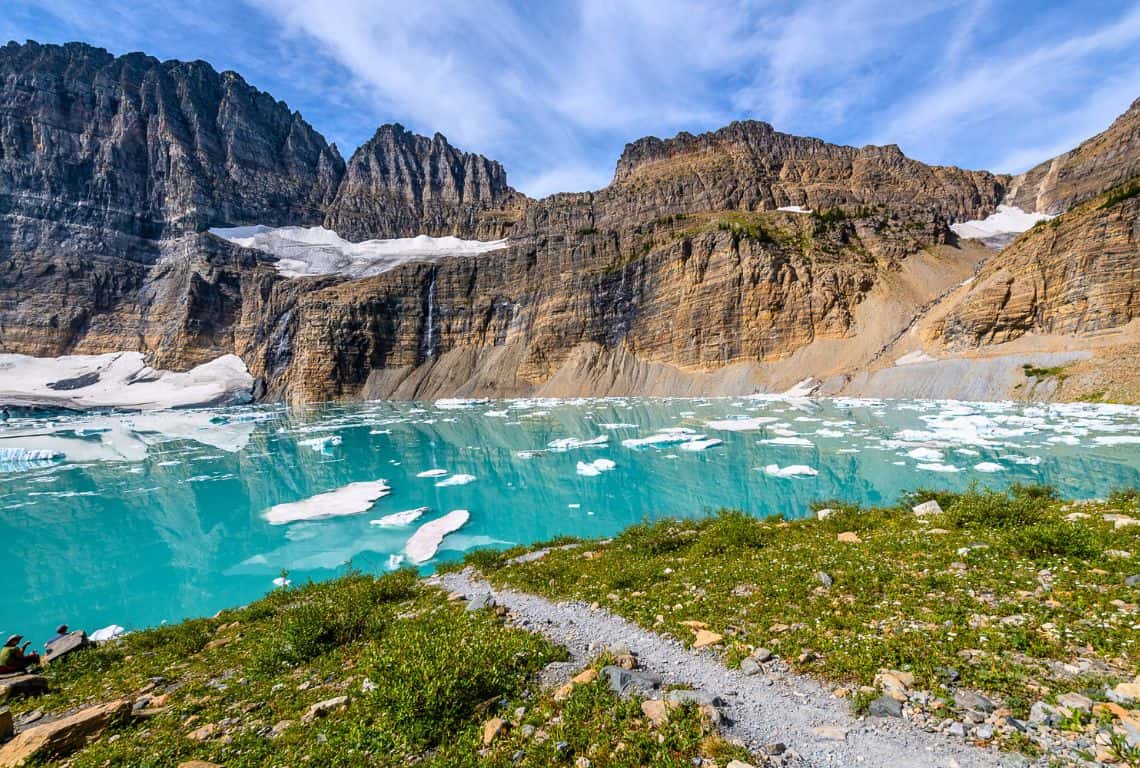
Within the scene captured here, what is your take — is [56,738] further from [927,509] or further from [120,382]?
[120,382]

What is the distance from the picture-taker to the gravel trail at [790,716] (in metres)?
4.18

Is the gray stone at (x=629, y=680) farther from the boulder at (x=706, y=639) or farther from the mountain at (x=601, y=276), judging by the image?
the mountain at (x=601, y=276)

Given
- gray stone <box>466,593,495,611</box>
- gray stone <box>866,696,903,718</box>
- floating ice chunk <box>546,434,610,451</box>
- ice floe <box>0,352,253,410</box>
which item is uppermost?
ice floe <box>0,352,253,410</box>

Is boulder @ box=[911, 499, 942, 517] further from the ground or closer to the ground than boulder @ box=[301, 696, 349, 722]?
closer to the ground

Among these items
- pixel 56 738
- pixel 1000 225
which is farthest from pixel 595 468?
pixel 1000 225

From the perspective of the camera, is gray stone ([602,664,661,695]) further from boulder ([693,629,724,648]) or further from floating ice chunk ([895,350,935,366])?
floating ice chunk ([895,350,935,366])

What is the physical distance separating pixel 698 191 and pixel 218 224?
7175 inches

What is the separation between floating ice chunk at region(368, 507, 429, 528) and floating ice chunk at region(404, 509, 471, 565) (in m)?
1.36

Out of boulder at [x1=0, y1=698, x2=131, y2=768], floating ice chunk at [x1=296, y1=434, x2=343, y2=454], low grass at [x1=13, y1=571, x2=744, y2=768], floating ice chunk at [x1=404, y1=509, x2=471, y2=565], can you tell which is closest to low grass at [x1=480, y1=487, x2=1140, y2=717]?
low grass at [x1=13, y1=571, x2=744, y2=768]

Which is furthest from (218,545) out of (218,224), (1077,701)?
(218,224)

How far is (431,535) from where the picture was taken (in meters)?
22.7

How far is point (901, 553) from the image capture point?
9.22m

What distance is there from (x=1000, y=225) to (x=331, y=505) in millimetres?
234844

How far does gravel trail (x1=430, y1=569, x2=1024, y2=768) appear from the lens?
4184mm
